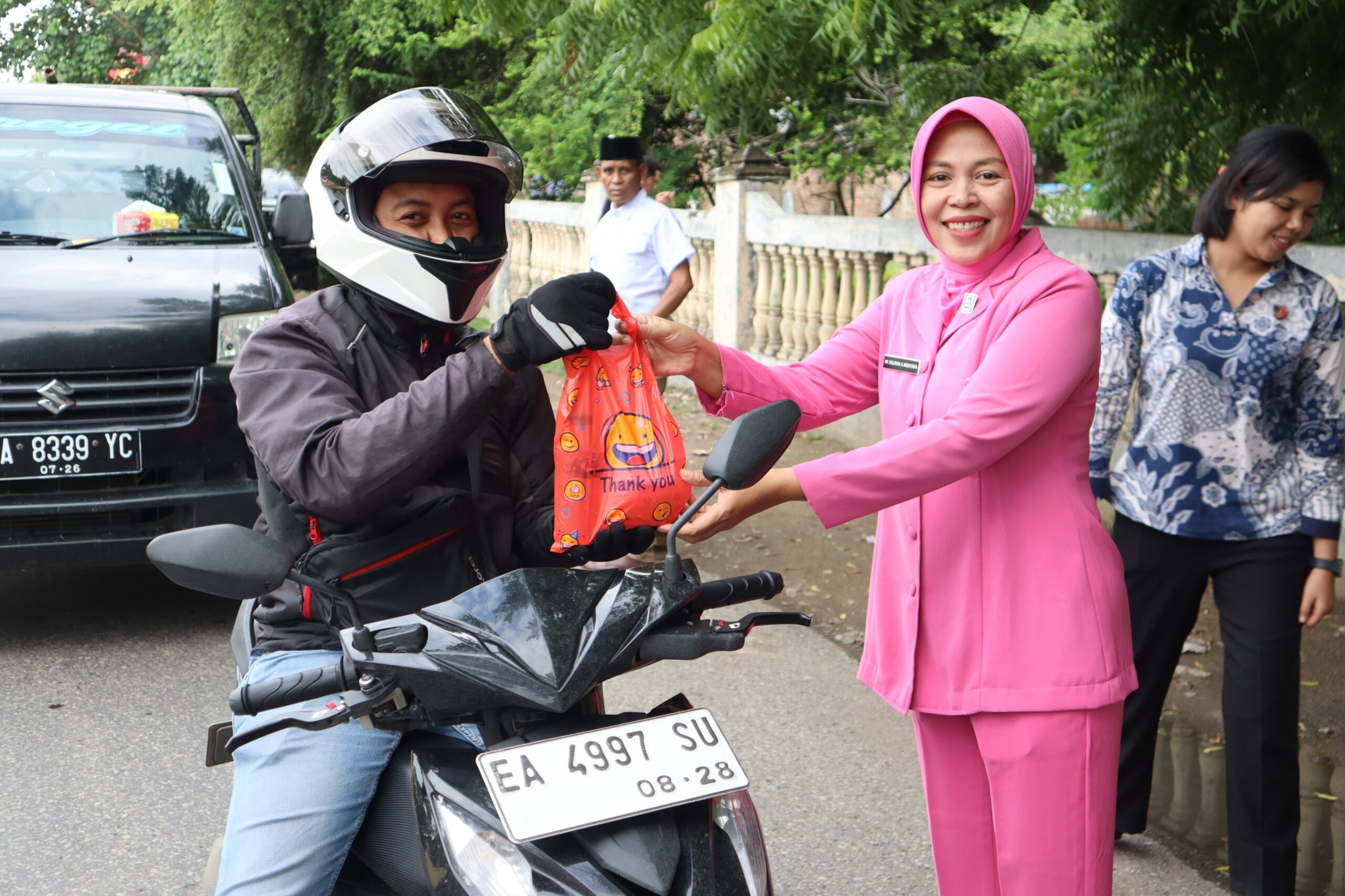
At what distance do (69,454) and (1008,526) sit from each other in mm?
4052

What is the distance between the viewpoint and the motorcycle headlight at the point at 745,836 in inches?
72.7

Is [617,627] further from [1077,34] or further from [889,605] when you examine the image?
[1077,34]

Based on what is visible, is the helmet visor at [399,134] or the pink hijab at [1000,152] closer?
the helmet visor at [399,134]

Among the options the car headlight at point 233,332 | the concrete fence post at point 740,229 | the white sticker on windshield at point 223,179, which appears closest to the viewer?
the car headlight at point 233,332

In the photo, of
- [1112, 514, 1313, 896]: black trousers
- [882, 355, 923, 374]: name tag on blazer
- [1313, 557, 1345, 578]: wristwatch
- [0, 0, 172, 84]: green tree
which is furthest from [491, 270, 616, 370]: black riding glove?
[0, 0, 172, 84]: green tree

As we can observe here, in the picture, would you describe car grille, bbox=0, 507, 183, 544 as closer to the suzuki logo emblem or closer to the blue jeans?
the suzuki logo emblem

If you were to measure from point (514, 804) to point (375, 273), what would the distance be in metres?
1.05

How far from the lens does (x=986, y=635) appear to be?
2.57 meters

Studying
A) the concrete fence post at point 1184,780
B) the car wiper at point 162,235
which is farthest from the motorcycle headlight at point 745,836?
the car wiper at point 162,235

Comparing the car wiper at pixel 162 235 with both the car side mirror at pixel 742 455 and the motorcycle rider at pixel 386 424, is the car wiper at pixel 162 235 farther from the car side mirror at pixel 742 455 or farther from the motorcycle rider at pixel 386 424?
the car side mirror at pixel 742 455

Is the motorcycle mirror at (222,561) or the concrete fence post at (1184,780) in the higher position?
the motorcycle mirror at (222,561)

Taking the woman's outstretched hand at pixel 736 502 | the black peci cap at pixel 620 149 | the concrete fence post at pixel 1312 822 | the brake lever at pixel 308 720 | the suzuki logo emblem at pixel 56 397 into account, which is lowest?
the concrete fence post at pixel 1312 822

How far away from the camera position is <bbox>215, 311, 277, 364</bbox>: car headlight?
557 centimetres

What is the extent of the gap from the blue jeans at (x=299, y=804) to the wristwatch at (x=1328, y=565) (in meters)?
2.38
